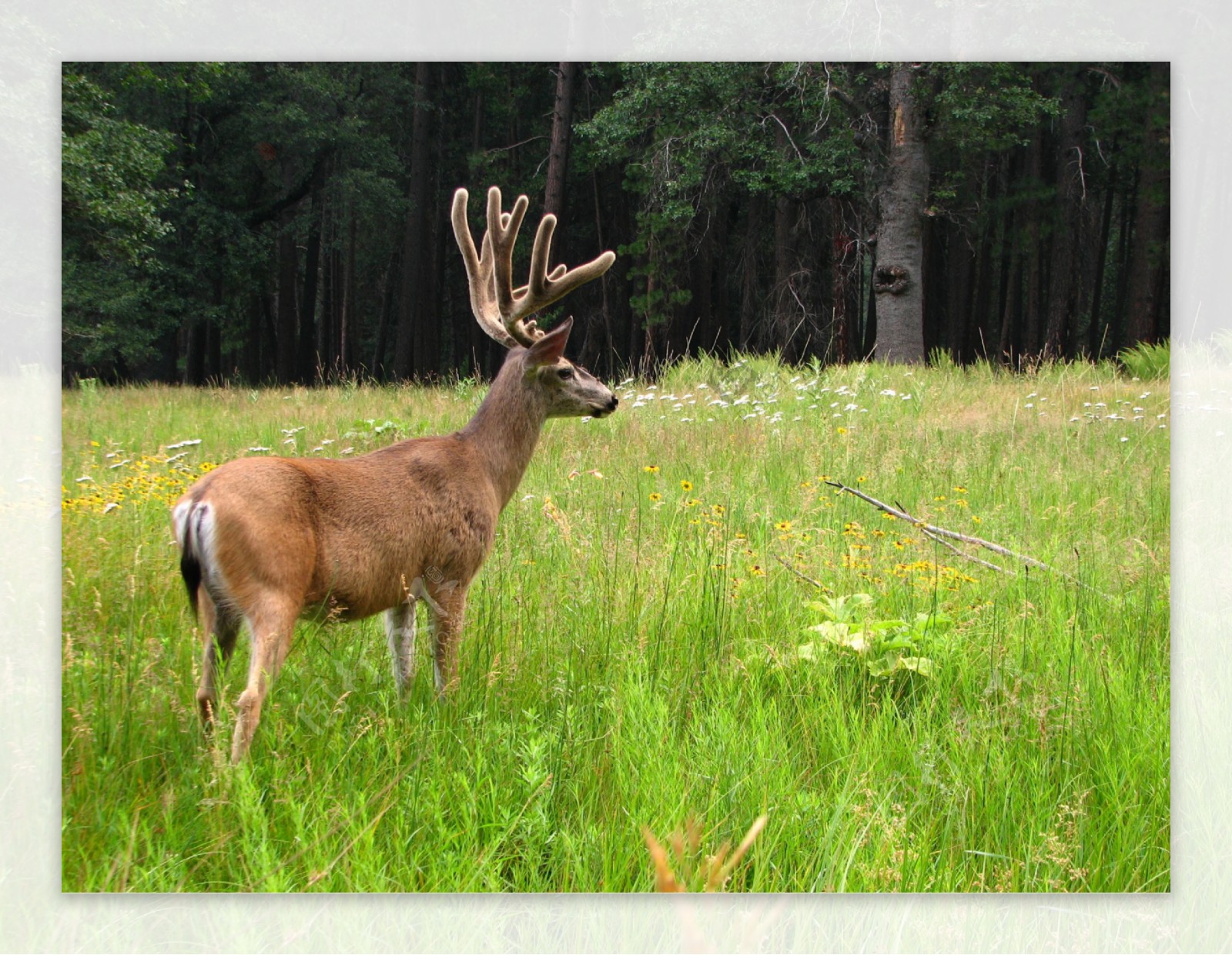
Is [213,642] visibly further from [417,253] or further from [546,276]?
[417,253]

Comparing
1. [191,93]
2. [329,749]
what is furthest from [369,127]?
[329,749]

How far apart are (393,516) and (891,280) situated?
11.0 feet

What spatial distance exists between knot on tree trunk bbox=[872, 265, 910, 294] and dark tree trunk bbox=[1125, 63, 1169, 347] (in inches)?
62.6

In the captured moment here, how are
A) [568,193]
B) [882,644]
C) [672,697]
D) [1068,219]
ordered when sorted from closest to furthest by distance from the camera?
[672,697], [882,644], [1068,219], [568,193]

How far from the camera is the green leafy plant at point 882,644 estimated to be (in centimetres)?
284

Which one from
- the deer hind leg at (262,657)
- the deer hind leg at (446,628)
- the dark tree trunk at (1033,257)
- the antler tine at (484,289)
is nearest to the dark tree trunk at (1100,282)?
the dark tree trunk at (1033,257)

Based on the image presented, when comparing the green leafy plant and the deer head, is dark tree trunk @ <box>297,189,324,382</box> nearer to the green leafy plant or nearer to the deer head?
the deer head

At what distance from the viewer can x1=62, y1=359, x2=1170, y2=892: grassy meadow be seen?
213 cm

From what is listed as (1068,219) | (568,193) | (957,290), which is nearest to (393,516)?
(568,193)

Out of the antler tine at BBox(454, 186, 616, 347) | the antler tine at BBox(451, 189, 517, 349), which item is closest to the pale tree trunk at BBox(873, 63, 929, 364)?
the antler tine at BBox(454, 186, 616, 347)

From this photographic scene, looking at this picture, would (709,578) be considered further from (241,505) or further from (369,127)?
(369,127)

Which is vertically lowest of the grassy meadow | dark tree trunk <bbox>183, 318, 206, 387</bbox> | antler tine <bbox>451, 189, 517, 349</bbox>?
the grassy meadow

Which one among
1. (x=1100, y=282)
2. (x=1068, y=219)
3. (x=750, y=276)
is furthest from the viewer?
(x=750, y=276)

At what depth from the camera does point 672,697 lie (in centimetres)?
276
